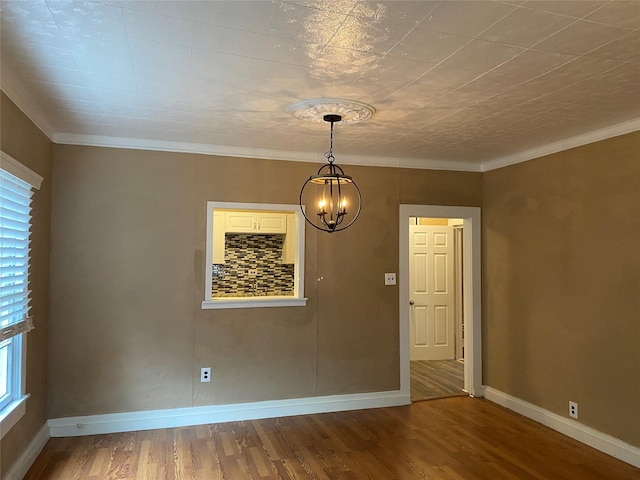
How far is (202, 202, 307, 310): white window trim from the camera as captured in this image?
13.4ft

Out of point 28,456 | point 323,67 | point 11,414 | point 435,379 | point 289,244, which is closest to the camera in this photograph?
point 323,67

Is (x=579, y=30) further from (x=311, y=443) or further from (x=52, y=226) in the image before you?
(x=52, y=226)

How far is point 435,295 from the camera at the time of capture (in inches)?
254

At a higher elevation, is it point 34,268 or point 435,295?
point 34,268

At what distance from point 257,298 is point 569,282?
2.73 meters

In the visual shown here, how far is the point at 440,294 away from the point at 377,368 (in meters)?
2.30

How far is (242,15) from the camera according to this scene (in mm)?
1848

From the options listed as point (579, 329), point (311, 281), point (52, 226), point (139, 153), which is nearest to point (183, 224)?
point (139, 153)

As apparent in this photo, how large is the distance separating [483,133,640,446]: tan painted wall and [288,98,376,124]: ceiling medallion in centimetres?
195

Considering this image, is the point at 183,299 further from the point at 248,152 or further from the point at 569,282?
the point at 569,282

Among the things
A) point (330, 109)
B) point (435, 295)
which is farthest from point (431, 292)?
point (330, 109)

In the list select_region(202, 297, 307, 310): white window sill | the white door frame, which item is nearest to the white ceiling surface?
the white door frame

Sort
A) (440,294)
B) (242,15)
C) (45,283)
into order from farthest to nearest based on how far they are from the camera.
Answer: (440,294)
(45,283)
(242,15)

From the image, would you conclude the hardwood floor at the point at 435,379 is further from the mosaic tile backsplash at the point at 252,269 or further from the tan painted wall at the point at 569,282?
the mosaic tile backsplash at the point at 252,269
